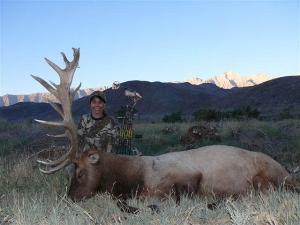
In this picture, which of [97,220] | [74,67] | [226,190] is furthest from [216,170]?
[74,67]

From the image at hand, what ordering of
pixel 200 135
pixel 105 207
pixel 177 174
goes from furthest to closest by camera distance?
pixel 200 135, pixel 177 174, pixel 105 207

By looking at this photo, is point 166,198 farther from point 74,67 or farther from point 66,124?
point 74,67

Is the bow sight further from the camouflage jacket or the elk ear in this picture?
the elk ear

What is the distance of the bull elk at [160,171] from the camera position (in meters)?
5.23

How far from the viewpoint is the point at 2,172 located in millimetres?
6512

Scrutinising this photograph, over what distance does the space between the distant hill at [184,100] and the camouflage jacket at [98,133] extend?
45.8 metres

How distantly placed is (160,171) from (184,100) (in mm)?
84056

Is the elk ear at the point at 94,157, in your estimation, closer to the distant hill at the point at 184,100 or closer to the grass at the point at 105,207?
the grass at the point at 105,207

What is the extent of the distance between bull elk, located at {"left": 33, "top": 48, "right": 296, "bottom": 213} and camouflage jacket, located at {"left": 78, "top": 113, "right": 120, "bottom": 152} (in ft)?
4.42

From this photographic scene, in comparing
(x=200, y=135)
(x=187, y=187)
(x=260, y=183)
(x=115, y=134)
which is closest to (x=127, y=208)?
(x=187, y=187)

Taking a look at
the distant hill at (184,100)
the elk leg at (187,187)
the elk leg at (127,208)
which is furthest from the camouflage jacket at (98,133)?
the distant hill at (184,100)

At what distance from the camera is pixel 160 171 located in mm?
5379

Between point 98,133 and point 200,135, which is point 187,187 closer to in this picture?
point 98,133

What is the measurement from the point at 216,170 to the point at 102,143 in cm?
236
